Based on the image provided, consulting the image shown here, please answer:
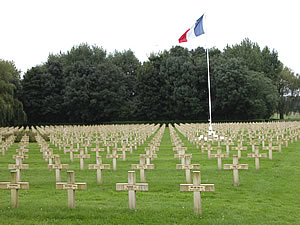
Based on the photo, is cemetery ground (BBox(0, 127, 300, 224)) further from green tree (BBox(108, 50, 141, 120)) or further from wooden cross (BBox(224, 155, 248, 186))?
green tree (BBox(108, 50, 141, 120))

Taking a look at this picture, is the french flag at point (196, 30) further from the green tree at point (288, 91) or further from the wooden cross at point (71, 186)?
the green tree at point (288, 91)

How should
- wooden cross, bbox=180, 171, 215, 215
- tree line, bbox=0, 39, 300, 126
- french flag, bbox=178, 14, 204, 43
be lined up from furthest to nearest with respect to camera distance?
tree line, bbox=0, 39, 300, 126, french flag, bbox=178, 14, 204, 43, wooden cross, bbox=180, 171, 215, 215

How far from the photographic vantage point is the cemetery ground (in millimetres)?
6461

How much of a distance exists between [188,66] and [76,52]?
21067mm

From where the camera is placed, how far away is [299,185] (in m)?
→ 9.52

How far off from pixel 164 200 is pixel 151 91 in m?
47.7

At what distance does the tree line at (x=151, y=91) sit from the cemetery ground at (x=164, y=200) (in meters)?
40.2

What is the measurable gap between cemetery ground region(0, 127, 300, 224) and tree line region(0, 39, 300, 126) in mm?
40247

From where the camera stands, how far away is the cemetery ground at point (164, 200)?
6.46 metres

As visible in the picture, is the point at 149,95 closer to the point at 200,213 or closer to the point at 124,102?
the point at 124,102

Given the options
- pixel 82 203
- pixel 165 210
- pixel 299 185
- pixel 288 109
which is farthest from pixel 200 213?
pixel 288 109

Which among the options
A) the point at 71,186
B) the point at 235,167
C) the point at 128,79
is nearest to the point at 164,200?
the point at 71,186

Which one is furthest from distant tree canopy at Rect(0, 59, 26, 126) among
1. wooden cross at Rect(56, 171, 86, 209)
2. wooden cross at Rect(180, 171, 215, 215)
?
wooden cross at Rect(180, 171, 215, 215)

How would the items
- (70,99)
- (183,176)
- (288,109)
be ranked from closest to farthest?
(183,176) → (70,99) → (288,109)
